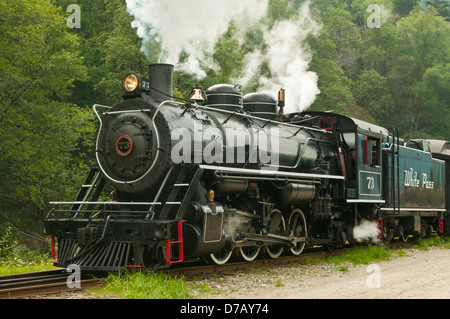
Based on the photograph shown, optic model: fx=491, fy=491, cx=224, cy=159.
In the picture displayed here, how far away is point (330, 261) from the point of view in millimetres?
11086

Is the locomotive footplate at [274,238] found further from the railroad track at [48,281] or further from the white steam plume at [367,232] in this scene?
the white steam plume at [367,232]

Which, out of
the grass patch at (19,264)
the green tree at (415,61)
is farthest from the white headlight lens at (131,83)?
the green tree at (415,61)

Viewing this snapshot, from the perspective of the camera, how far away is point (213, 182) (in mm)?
8703

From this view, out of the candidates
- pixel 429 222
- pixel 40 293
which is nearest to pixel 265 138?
pixel 40 293

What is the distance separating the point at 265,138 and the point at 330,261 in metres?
3.26

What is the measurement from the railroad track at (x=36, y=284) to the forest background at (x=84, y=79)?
Answer: 16.8 ft

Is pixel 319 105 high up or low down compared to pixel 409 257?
up

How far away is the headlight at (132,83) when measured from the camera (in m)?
8.62

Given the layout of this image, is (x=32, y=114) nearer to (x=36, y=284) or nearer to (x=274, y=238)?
(x=274, y=238)

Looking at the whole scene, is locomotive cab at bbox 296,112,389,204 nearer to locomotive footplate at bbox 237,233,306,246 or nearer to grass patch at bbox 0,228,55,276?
locomotive footplate at bbox 237,233,306,246

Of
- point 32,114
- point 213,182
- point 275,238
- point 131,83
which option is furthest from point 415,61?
point 131,83

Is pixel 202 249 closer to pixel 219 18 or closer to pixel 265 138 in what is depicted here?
pixel 265 138

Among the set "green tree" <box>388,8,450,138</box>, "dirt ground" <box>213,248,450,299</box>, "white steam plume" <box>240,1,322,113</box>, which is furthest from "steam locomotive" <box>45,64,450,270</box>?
"green tree" <box>388,8,450,138</box>

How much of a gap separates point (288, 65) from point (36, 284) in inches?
824
